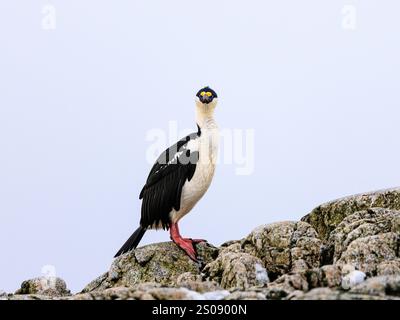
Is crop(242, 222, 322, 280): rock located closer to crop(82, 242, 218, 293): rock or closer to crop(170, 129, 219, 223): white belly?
crop(82, 242, 218, 293): rock

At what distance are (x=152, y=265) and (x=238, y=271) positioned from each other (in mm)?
2988

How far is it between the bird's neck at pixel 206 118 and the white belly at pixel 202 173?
13cm

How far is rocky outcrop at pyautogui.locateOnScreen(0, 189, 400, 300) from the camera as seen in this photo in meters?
8.55

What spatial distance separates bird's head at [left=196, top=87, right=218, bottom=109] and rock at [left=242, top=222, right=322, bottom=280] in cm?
276

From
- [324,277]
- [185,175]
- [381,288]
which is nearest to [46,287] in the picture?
[185,175]

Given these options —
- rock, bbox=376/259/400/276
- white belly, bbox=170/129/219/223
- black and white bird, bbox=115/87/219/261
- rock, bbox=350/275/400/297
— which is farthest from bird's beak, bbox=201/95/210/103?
rock, bbox=350/275/400/297

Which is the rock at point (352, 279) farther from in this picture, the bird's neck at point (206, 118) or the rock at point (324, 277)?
the bird's neck at point (206, 118)

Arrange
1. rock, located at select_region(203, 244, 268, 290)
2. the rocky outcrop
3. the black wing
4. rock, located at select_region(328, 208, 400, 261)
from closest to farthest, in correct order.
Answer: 1. the rocky outcrop
2. rock, located at select_region(203, 244, 268, 290)
3. rock, located at select_region(328, 208, 400, 261)
4. the black wing

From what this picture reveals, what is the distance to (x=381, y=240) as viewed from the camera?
11.2 meters

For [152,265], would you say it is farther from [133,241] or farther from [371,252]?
[371,252]

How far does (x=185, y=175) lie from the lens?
14.1 metres
